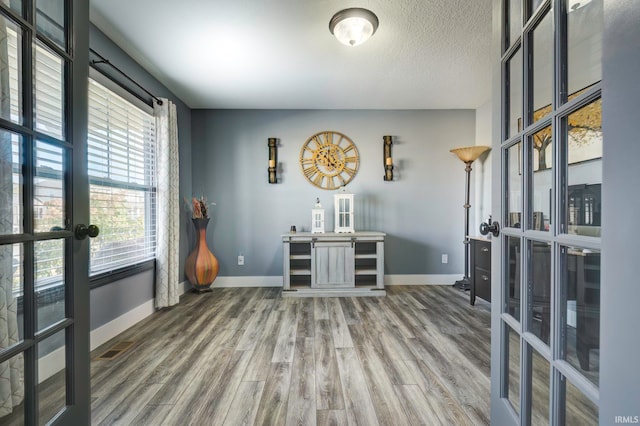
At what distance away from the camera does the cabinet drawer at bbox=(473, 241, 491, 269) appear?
9.41 feet

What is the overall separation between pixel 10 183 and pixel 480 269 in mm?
3419

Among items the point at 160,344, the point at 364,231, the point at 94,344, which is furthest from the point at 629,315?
the point at 364,231

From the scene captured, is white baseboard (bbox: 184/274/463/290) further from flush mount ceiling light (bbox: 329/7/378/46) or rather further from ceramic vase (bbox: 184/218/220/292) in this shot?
flush mount ceiling light (bbox: 329/7/378/46)

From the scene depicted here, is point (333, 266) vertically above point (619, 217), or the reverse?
point (619, 217)

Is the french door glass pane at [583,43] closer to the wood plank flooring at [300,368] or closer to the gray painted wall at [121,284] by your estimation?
the wood plank flooring at [300,368]

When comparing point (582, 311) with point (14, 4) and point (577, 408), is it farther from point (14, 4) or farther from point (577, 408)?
point (14, 4)

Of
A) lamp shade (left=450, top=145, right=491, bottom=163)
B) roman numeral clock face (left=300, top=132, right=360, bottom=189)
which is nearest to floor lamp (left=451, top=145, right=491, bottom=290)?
lamp shade (left=450, top=145, right=491, bottom=163)

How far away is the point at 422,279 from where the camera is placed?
3971 mm

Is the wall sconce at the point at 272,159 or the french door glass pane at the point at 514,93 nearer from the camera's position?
the french door glass pane at the point at 514,93

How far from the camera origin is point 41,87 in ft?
2.83

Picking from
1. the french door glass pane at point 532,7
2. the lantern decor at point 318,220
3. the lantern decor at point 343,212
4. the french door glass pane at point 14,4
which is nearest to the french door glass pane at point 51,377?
the french door glass pane at point 14,4

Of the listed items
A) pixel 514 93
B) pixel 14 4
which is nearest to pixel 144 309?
pixel 14 4

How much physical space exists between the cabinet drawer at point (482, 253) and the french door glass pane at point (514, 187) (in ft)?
6.94

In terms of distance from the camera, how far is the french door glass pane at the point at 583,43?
0.58m
